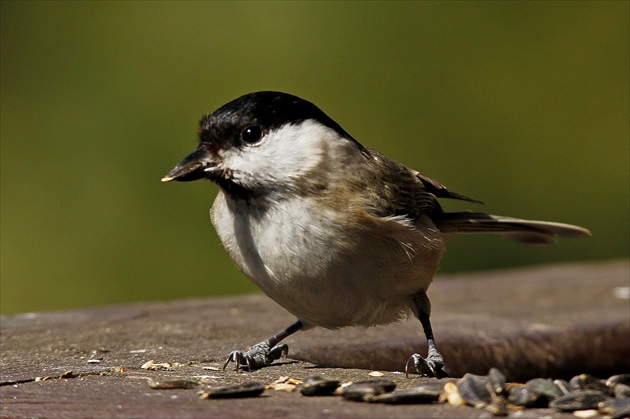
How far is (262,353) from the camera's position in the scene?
3.15 metres

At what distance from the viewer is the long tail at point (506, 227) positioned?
3.89 m

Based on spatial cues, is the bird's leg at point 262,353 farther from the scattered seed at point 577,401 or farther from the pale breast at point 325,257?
the scattered seed at point 577,401

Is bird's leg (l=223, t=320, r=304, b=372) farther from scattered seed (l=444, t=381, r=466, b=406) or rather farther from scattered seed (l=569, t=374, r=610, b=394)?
scattered seed (l=569, t=374, r=610, b=394)

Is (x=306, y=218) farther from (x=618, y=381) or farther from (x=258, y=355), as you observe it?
(x=618, y=381)

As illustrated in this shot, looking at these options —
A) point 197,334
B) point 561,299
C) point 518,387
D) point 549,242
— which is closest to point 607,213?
point 561,299

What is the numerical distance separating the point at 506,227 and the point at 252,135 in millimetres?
1436

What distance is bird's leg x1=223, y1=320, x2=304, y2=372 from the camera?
9.89 feet

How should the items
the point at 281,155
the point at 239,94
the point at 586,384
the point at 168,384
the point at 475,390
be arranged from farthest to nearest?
1. the point at 239,94
2. the point at 281,155
3. the point at 586,384
4. the point at 168,384
5. the point at 475,390

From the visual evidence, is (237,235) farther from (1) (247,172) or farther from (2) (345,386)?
(2) (345,386)

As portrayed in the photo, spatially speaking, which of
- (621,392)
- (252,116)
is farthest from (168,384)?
(621,392)

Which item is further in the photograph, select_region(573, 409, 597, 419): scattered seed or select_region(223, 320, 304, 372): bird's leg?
select_region(223, 320, 304, 372): bird's leg

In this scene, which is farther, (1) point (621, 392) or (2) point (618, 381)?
(2) point (618, 381)

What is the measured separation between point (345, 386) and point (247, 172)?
2.63 feet

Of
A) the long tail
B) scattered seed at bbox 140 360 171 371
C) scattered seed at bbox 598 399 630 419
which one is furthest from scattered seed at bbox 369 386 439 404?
the long tail
